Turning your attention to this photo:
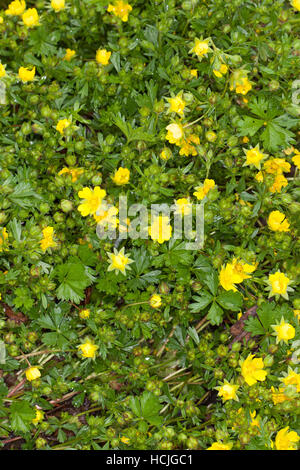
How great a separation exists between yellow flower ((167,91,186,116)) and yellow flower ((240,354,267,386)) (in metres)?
1.24

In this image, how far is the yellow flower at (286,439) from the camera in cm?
244

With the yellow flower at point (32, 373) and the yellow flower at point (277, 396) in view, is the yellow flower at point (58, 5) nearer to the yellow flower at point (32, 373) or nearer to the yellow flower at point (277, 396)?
the yellow flower at point (32, 373)

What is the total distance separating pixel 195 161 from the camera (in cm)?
297

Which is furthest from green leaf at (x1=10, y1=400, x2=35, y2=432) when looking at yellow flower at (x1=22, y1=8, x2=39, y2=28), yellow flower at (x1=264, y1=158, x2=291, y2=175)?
yellow flower at (x1=22, y1=8, x2=39, y2=28)

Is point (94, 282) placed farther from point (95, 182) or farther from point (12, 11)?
point (12, 11)

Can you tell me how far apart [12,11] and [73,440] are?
228 centimetres

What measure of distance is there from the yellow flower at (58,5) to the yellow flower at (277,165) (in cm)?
137

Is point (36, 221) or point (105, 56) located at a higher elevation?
point (105, 56)

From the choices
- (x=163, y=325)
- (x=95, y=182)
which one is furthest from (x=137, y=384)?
(x=95, y=182)

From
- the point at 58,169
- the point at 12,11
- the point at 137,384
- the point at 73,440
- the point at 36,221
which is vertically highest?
the point at 12,11

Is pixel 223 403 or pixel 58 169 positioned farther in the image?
pixel 58 169

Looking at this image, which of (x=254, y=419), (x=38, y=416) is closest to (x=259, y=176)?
(x=254, y=419)

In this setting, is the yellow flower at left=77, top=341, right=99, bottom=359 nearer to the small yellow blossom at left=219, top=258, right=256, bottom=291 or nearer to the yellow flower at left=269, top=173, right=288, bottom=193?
the small yellow blossom at left=219, top=258, right=256, bottom=291

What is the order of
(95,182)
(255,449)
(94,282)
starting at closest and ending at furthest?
(255,449) < (95,182) < (94,282)
